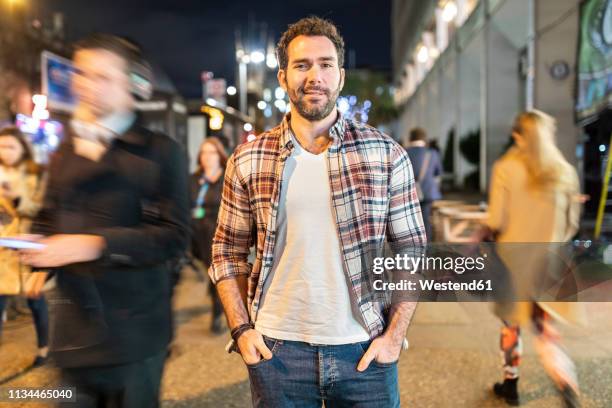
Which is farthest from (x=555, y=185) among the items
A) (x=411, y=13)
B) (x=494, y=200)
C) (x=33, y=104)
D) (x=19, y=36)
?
(x=411, y=13)

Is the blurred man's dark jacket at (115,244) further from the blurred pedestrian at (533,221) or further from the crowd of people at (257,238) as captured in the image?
the blurred pedestrian at (533,221)

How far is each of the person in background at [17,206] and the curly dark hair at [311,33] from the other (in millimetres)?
3347

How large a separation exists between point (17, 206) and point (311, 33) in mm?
4218

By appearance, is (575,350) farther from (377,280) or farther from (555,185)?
(377,280)

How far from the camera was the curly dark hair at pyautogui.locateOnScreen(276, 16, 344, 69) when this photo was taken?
79.9 inches

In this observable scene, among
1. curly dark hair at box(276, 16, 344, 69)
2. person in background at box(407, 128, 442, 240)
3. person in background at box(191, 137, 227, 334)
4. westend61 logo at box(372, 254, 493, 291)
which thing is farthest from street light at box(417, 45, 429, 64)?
curly dark hair at box(276, 16, 344, 69)

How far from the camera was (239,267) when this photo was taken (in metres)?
2.14

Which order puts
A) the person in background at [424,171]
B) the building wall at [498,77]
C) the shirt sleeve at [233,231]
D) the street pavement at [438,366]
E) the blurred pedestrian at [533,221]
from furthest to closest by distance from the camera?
the building wall at [498,77] → the person in background at [424,171] → the street pavement at [438,366] → the blurred pedestrian at [533,221] → the shirt sleeve at [233,231]

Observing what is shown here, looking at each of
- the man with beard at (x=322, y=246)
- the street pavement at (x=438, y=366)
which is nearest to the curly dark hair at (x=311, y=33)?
the man with beard at (x=322, y=246)

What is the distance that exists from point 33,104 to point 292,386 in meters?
22.1

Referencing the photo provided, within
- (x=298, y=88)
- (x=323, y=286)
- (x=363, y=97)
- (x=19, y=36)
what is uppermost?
(x=363, y=97)

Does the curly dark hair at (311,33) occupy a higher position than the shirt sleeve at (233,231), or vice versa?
the curly dark hair at (311,33)

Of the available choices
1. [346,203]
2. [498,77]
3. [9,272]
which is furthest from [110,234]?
[498,77]

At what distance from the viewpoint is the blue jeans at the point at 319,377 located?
6.45 ft
